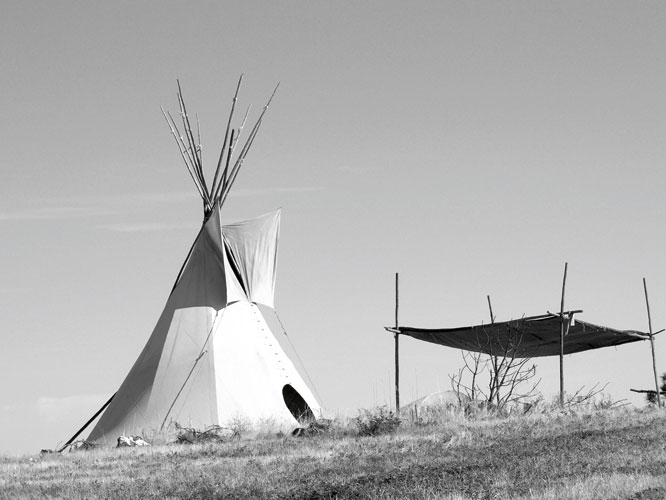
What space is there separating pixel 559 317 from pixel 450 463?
687 centimetres

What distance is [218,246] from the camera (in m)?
17.8

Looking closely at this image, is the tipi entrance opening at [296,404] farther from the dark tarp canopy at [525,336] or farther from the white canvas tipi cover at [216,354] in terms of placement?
the dark tarp canopy at [525,336]

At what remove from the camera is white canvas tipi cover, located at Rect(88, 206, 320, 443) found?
1672cm

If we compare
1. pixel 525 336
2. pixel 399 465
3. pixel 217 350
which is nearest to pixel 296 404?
pixel 217 350

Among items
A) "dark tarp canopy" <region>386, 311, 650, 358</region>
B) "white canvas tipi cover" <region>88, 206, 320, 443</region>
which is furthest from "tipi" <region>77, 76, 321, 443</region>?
"dark tarp canopy" <region>386, 311, 650, 358</region>

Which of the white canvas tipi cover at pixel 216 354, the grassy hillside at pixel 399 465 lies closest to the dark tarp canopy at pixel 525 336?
the grassy hillside at pixel 399 465

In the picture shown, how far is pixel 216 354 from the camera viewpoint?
17.1 metres

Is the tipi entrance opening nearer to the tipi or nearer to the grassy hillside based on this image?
the tipi

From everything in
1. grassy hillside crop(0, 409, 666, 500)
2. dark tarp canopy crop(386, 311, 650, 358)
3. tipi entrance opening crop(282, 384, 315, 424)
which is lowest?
grassy hillside crop(0, 409, 666, 500)

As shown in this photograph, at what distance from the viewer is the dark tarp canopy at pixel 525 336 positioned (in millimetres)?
16891

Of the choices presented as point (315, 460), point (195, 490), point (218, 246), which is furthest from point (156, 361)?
point (195, 490)

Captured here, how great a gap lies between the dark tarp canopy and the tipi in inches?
98.0

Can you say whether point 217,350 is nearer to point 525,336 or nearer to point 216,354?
point 216,354

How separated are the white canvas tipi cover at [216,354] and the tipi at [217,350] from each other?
0.02 m
